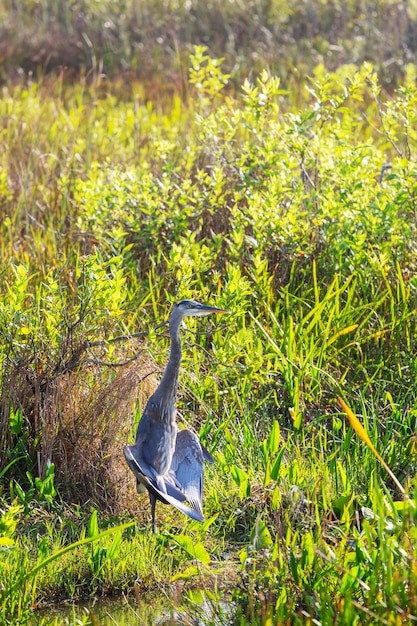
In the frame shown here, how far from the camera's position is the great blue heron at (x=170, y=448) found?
3.50 metres

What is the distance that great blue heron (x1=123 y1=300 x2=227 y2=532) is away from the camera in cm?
350

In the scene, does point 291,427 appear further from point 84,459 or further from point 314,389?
point 84,459

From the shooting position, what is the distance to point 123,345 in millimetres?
4391

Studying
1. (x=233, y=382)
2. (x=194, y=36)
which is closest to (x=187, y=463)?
(x=233, y=382)

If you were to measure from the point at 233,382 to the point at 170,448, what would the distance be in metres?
0.82

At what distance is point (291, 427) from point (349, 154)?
1.56 m

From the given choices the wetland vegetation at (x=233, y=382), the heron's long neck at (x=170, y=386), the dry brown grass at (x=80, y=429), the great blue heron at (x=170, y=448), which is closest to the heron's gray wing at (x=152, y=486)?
the great blue heron at (x=170, y=448)

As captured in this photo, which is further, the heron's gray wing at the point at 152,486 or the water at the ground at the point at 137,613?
the heron's gray wing at the point at 152,486

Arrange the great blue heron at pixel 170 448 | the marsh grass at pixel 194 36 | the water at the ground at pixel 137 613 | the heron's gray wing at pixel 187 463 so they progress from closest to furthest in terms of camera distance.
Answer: the water at the ground at pixel 137 613 < the great blue heron at pixel 170 448 < the heron's gray wing at pixel 187 463 < the marsh grass at pixel 194 36

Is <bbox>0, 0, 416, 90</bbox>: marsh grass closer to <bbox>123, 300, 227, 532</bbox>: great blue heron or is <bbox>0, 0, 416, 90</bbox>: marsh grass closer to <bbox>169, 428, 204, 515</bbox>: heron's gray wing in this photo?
<bbox>123, 300, 227, 532</bbox>: great blue heron

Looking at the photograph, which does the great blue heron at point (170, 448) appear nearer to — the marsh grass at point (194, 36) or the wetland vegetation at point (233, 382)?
the wetland vegetation at point (233, 382)

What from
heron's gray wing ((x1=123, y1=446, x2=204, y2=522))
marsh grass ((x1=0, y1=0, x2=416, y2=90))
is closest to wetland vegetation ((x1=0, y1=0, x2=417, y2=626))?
heron's gray wing ((x1=123, y1=446, x2=204, y2=522))

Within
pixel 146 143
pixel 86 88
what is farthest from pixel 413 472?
pixel 86 88

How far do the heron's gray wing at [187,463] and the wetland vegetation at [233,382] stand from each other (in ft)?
0.51
